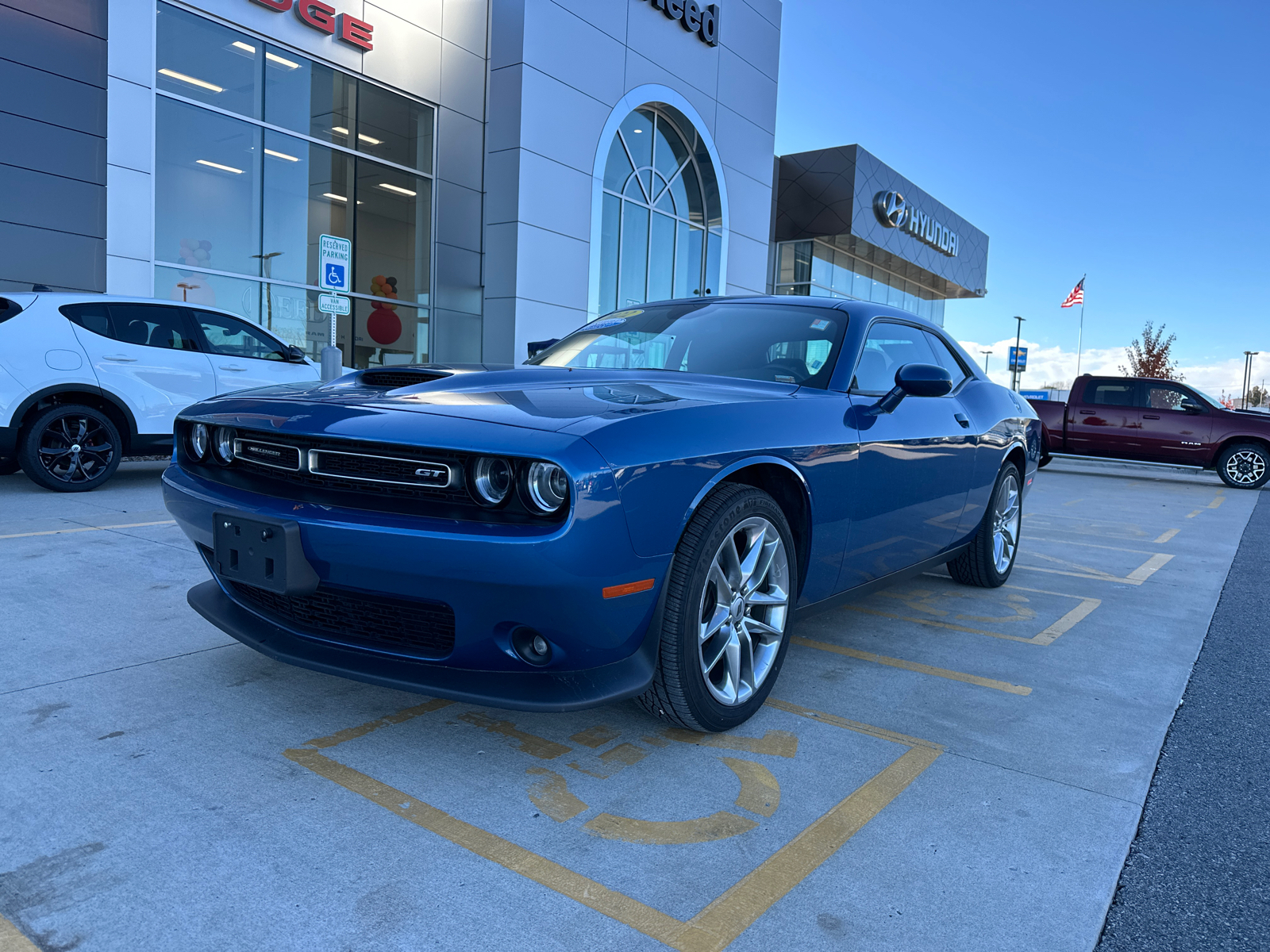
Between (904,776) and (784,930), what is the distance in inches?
33.7

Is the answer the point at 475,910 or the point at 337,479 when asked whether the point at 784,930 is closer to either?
the point at 475,910

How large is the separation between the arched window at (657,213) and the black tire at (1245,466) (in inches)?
362

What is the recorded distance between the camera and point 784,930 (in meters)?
1.72

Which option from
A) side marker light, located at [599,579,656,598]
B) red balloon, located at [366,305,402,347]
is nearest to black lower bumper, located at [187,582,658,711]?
side marker light, located at [599,579,656,598]

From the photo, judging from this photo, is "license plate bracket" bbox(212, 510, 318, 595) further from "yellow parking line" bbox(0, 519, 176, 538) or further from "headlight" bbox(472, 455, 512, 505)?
"yellow parking line" bbox(0, 519, 176, 538)

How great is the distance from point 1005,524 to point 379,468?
12.8ft

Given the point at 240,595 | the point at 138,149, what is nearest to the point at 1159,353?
the point at 138,149

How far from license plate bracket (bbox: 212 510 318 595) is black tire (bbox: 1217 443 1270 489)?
51.8 feet

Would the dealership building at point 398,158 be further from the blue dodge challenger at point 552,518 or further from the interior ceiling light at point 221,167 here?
the blue dodge challenger at point 552,518

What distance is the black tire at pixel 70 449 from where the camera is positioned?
679 centimetres

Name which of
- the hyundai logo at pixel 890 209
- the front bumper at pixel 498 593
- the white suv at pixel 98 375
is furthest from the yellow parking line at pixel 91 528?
the hyundai logo at pixel 890 209

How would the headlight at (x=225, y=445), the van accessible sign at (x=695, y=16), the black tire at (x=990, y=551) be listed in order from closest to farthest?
the headlight at (x=225, y=445) → the black tire at (x=990, y=551) → the van accessible sign at (x=695, y=16)

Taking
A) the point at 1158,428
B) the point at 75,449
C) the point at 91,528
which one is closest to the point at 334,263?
the point at 75,449

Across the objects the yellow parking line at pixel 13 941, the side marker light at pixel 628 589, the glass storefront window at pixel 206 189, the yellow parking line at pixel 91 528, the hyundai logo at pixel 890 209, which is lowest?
the yellow parking line at pixel 13 941
